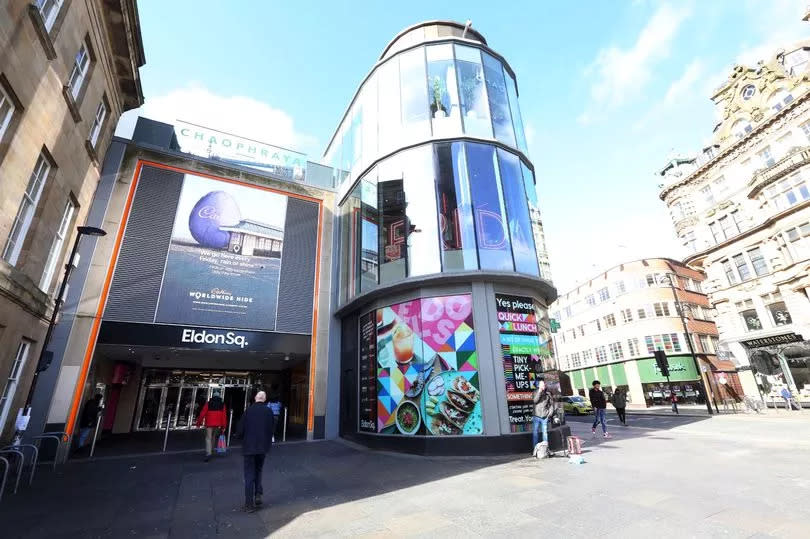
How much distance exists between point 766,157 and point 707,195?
5308 millimetres

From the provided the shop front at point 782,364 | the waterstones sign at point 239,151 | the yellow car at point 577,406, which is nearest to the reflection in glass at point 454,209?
the waterstones sign at point 239,151

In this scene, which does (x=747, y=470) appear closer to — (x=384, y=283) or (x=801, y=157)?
A: (x=384, y=283)

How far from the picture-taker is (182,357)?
731 inches

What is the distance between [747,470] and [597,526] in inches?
189

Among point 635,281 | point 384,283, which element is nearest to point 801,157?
point 635,281

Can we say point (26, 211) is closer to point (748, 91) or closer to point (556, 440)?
point (556, 440)

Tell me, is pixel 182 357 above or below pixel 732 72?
below

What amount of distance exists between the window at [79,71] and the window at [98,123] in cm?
158

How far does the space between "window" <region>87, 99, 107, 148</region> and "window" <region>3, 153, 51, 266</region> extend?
381cm

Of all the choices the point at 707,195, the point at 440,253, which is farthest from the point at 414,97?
the point at 707,195

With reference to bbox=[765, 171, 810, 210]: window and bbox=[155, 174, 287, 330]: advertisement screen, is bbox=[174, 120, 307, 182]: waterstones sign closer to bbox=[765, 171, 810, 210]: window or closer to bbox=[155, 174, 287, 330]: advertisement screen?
bbox=[155, 174, 287, 330]: advertisement screen

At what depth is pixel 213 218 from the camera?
52.6 ft

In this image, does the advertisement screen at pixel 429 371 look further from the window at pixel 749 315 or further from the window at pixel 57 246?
the window at pixel 749 315

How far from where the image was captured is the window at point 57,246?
430 inches
